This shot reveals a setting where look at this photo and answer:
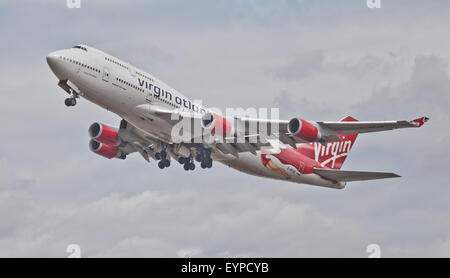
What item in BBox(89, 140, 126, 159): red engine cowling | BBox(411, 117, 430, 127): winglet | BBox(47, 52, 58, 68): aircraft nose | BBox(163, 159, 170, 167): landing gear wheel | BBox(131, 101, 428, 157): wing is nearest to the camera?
BBox(411, 117, 430, 127): winglet

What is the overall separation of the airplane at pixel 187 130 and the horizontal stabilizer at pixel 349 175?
0.28 ft

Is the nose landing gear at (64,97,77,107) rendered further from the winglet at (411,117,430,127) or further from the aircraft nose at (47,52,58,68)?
the winglet at (411,117,430,127)

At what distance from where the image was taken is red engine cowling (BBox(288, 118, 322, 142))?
52.5 metres

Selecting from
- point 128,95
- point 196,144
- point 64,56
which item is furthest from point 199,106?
point 64,56

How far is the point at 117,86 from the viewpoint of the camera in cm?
5131

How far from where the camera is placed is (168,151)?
6009 cm

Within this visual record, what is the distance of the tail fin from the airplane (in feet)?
0.29

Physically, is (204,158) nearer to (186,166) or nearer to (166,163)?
(186,166)

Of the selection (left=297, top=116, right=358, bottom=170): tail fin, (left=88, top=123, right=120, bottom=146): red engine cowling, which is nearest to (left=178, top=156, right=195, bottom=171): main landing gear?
(left=88, top=123, right=120, bottom=146): red engine cowling

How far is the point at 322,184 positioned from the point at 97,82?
2298cm

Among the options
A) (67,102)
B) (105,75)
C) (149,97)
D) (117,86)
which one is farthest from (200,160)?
(67,102)

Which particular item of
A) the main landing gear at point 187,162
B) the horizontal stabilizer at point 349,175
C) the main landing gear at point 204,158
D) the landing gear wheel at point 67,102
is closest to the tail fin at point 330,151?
the horizontal stabilizer at point 349,175

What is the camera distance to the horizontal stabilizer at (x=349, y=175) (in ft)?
194

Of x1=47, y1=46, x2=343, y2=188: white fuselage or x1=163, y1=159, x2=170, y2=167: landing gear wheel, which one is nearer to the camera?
x1=47, y1=46, x2=343, y2=188: white fuselage
